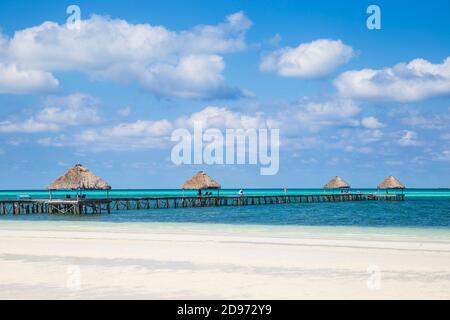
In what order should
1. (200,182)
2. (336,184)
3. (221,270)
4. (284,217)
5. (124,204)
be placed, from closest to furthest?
(221,270) → (284,217) → (124,204) → (200,182) → (336,184)

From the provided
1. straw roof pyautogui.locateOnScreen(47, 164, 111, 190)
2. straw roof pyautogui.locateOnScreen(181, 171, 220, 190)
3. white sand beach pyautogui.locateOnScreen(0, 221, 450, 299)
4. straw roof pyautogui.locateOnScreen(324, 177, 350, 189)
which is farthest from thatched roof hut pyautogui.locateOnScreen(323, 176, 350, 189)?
white sand beach pyautogui.locateOnScreen(0, 221, 450, 299)

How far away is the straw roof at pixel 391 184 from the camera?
70.8m

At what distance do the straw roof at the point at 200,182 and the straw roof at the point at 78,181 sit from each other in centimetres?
1380

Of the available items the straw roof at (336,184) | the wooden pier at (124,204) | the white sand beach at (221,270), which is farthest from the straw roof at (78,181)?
the straw roof at (336,184)

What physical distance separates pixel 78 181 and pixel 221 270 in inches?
1193

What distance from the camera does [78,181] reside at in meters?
38.9

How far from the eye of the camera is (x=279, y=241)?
55.2ft

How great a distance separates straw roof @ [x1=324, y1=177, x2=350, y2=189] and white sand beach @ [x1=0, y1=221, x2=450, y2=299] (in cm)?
5486

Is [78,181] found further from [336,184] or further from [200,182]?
[336,184]

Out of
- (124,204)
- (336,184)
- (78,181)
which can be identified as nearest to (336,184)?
(336,184)

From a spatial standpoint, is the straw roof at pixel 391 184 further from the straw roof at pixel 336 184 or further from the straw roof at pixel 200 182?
the straw roof at pixel 200 182
